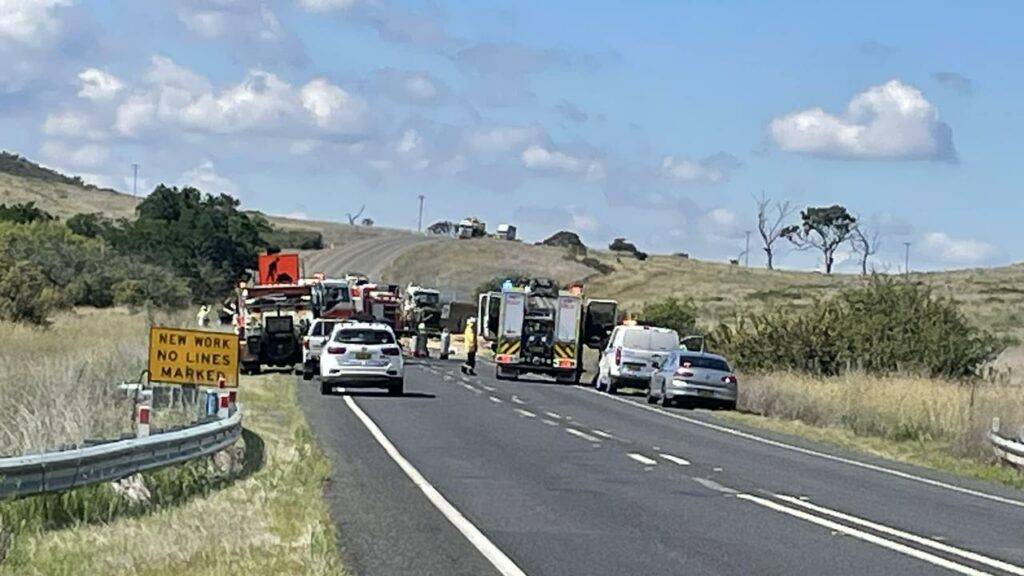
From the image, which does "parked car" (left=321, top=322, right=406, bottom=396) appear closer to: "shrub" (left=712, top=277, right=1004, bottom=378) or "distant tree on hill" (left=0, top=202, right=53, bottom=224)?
"shrub" (left=712, top=277, right=1004, bottom=378)

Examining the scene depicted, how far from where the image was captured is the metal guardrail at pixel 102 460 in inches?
529

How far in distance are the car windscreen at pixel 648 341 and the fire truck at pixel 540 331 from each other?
18.3 ft

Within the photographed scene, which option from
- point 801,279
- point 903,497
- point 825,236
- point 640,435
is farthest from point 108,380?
point 825,236

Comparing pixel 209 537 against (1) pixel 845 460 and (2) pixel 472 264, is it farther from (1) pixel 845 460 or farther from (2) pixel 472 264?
(2) pixel 472 264

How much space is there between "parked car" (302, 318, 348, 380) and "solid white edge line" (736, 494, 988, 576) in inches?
1059

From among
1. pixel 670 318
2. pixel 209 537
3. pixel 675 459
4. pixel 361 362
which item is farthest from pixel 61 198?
pixel 209 537

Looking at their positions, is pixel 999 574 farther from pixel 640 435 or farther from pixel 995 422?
pixel 640 435

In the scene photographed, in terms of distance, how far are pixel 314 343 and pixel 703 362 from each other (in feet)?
37.2

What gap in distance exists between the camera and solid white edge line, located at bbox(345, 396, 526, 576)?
12852mm

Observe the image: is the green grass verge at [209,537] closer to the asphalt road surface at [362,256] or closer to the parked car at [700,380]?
the parked car at [700,380]

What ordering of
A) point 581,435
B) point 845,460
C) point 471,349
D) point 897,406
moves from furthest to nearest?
1. point 471,349
2. point 897,406
3. point 581,435
4. point 845,460

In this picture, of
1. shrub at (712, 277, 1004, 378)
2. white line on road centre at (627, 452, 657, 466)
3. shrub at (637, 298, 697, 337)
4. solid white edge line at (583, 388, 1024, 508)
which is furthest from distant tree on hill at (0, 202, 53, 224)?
white line on road centre at (627, 452, 657, 466)

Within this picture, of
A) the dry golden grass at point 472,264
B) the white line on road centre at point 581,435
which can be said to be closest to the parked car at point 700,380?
the white line on road centre at point 581,435

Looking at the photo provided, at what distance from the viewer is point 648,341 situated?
148 feet
